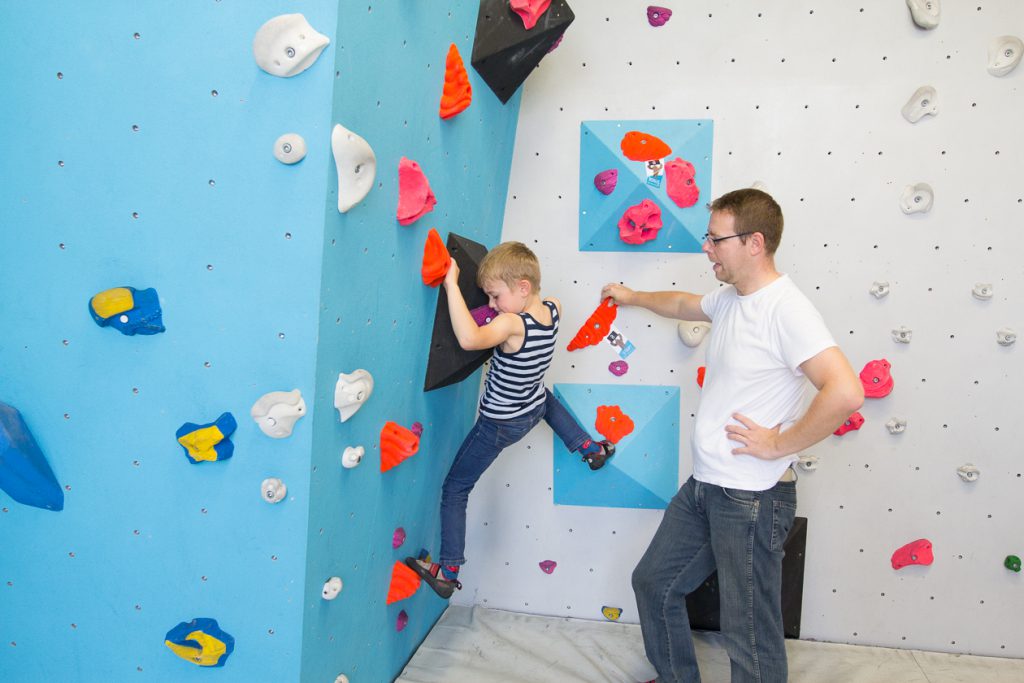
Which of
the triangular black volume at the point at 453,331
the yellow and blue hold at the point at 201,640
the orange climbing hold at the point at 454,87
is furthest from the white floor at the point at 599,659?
the orange climbing hold at the point at 454,87

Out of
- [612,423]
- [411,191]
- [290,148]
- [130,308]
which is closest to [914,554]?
[612,423]

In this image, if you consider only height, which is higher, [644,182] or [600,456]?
[644,182]

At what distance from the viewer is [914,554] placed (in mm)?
2322

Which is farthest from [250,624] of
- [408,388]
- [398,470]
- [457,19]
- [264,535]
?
[457,19]

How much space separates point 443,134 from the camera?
1822 millimetres

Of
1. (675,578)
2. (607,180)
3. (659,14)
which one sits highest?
(659,14)

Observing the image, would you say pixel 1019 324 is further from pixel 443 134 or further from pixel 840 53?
pixel 443 134

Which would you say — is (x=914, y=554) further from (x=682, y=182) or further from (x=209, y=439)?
(x=209, y=439)

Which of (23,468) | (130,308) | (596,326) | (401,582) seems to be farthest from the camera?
(596,326)

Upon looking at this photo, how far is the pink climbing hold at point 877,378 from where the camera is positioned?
7.45 feet

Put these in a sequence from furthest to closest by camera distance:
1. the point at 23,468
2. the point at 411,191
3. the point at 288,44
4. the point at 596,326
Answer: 1. the point at 596,326
2. the point at 411,191
3. the point at 23,468
4. the point at 288,44

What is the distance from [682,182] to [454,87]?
85cm

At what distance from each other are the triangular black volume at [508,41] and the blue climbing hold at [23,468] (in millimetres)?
1363

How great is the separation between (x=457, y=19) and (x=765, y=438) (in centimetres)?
124
